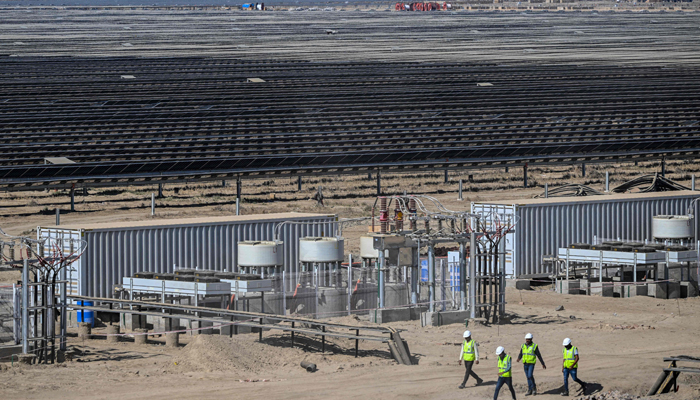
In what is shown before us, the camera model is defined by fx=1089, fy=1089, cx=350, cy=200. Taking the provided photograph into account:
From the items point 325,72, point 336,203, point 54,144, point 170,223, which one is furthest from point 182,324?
point 325,72

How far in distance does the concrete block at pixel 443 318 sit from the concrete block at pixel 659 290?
823 centimetres

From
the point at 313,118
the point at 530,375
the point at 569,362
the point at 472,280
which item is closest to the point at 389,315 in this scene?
the point at 472,280

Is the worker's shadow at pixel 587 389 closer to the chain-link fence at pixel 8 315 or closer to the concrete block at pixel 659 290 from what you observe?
the chain-link fence at pixel 8 315

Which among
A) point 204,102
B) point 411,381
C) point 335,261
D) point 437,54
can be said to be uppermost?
point 437,54

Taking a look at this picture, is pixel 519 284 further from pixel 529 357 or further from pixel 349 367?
pixel 529 357

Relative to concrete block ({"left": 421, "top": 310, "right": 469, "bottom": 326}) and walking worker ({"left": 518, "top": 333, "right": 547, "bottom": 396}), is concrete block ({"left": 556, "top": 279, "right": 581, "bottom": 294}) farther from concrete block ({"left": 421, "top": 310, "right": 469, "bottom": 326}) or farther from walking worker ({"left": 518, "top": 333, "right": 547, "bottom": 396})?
walking worker ({"left": 518, "top": 333, "right": 547, "bottom": 396})

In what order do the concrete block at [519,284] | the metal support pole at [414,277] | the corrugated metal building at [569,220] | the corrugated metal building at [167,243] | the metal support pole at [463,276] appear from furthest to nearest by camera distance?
1. the corrugated metal building at [569,220]
2. the concrete block at [519,284]
3. the metal support pole at [414,277]
4. the corrugated metal building at [167,243]
5. the metal support pole at [463,276]

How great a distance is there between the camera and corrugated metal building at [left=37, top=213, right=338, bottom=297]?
30.9 m

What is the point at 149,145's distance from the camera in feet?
216

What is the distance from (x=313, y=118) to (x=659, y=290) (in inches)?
1675

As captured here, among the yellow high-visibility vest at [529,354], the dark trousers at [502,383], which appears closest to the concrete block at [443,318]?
the yellow high-visibility vest at [529,354]

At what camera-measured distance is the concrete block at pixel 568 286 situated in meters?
35.8

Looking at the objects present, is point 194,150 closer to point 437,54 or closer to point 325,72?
point 325,72

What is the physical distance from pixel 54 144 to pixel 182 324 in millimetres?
36863
